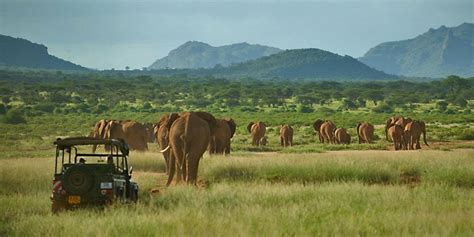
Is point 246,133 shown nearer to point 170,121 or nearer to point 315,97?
point 170,121

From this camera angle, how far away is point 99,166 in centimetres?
1462

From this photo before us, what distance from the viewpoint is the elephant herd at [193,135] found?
20.5 m

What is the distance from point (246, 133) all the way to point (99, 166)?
174 feet

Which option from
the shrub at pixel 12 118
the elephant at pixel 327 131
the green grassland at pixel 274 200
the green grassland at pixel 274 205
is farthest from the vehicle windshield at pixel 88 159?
the shrub at pixel 12 118

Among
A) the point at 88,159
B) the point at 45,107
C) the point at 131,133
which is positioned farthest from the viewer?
the point at 45,107

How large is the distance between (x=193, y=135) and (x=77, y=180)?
22.8 ft

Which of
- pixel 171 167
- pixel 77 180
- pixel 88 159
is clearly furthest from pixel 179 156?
Result: pixel 88 159

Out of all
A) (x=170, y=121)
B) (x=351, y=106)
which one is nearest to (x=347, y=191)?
(x=170, y=121)

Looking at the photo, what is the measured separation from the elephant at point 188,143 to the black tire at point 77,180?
6516 mm

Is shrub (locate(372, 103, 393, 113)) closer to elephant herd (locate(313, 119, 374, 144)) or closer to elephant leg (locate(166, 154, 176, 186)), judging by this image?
elephant herd (locate(313, 119, 374, 144))

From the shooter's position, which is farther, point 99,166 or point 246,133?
point 246,133

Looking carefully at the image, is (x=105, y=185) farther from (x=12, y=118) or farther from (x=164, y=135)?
(x=12, y=118)

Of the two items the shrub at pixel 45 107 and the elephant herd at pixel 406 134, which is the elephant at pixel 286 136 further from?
the shrub at pixel 45 107

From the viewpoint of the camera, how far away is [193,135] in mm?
20469
